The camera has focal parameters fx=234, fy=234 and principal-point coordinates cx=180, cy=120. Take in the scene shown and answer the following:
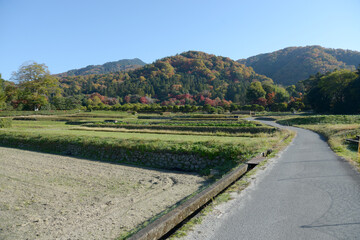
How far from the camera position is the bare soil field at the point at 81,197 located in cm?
605

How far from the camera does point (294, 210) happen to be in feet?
16.1

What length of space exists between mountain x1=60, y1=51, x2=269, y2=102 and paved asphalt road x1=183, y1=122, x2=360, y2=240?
92.9 meters

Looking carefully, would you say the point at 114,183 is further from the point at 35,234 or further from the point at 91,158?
the point at 91,158

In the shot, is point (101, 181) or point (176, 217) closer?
point (176, 217)

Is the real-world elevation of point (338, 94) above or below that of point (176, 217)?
above

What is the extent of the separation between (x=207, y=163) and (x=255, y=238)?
9.52 m

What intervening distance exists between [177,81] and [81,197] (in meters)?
125

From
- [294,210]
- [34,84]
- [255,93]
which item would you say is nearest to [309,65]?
[255,93]

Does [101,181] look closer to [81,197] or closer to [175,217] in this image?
[81,197]

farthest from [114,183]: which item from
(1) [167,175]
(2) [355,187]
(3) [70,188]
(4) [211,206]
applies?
(2) [355,187]

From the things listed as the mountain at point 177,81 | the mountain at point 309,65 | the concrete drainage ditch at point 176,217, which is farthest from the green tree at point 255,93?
the mountain at point 309,65

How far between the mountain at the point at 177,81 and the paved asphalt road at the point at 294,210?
92.9m

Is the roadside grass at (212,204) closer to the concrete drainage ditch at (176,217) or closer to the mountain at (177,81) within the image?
the concrete drainage ditch at (176,217)

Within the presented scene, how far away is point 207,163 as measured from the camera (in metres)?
Answer: 13.3
